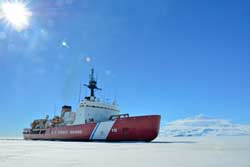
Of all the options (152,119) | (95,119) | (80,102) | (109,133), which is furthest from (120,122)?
(80,102)

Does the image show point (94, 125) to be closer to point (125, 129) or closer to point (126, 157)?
point (125, 129)

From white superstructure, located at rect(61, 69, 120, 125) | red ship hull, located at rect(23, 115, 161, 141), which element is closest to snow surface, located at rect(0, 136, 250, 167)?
red ship hull, located at rect(23, 115, 161, 141)

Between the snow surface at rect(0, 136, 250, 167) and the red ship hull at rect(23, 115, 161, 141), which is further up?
the red ship hull at rect(23, 115, 161, 141)

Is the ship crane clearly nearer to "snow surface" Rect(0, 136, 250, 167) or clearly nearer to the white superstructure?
the white superstructure

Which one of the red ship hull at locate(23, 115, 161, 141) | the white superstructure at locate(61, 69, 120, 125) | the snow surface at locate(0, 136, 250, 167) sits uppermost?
the white superstructure at locate(61, 69, 120, 125)

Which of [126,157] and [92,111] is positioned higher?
[92,111]

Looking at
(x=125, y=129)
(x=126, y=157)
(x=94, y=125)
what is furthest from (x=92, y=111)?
(x=126, y=157)

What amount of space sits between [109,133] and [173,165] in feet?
63.0

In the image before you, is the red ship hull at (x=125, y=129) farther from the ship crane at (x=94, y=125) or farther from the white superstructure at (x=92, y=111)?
the white superstructure at (x=92, y=111)

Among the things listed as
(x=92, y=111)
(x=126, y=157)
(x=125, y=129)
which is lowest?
(x=126, y=157)

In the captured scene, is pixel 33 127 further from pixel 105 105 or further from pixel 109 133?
pixel 109 133

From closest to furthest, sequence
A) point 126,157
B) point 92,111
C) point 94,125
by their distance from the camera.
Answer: point 126,157
point 94,125
point 92,111

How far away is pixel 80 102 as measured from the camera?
102 ft

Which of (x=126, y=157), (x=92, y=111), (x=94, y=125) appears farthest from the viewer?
(x=92, y=111)
